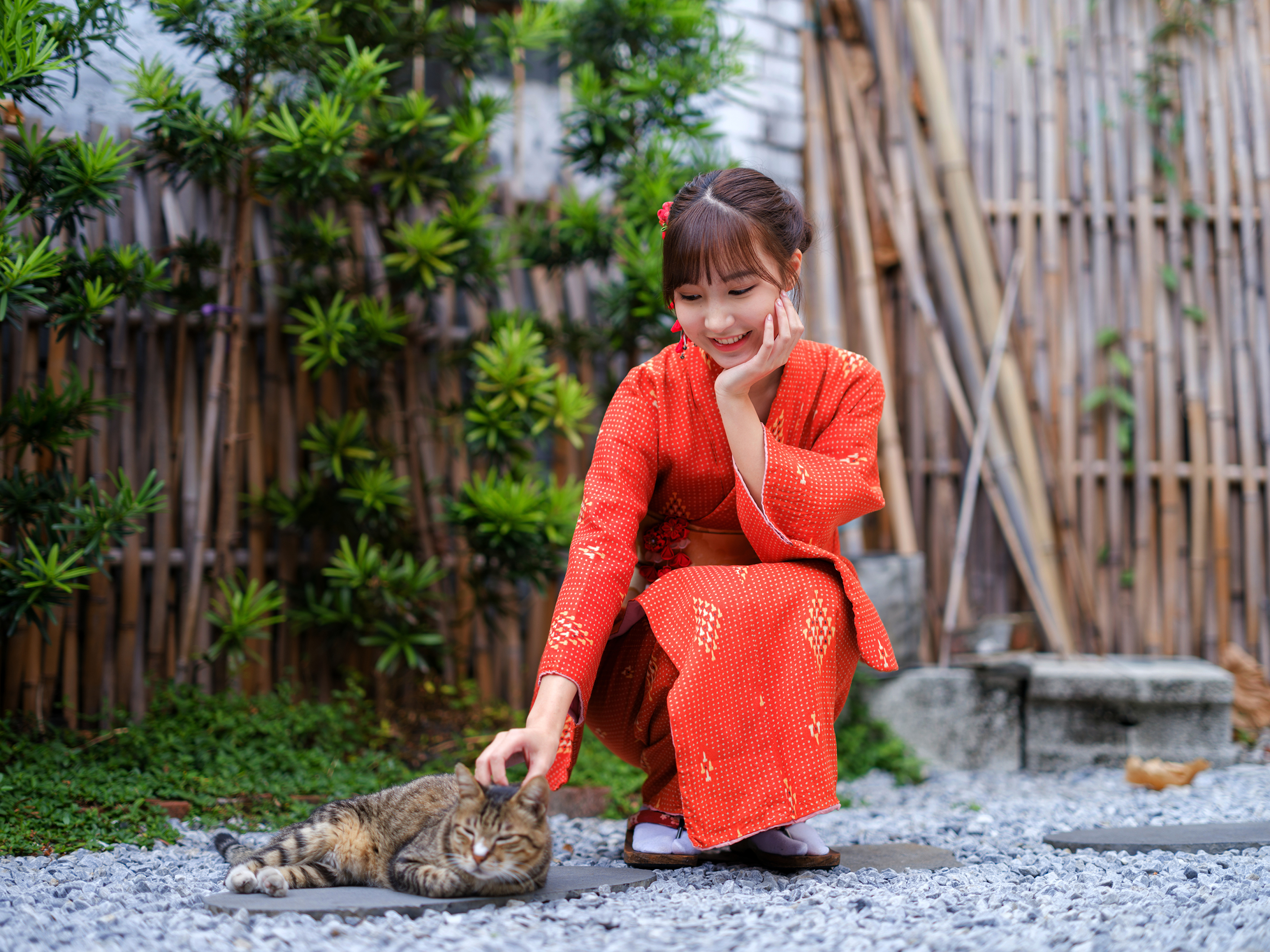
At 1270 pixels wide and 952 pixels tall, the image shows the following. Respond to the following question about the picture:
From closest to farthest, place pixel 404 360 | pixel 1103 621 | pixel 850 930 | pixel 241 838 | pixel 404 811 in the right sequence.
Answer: pixel 850 930, pixel 404 811, pixel 241 838, pixel 404 360, pixel 1103 621

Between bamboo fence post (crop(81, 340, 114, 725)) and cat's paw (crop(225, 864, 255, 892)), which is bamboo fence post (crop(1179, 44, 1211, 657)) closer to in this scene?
cat's paw (crop(225, 864, 255, 892))

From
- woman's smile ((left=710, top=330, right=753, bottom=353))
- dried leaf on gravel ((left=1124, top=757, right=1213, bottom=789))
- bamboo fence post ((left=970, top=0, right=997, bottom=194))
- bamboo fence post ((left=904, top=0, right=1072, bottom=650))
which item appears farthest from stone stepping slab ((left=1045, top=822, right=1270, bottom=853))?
bamboo fence post ((left=970, top=0, right=997, bottom=194))

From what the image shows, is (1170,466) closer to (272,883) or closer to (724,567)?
(724,567)

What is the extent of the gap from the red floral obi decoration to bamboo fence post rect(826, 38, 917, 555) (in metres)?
2.08

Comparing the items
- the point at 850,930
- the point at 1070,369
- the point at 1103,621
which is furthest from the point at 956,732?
the point at 850,930

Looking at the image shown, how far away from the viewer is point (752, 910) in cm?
165

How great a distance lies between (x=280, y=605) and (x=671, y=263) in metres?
2.14

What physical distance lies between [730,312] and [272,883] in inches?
52.1

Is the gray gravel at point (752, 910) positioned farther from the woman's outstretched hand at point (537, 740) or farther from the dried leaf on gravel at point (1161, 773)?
the dried leaf on gravel at point (1161, 773)

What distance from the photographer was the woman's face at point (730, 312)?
1.93 metres

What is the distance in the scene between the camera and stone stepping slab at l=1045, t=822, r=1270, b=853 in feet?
6.97

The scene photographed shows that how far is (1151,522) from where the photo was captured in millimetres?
4352

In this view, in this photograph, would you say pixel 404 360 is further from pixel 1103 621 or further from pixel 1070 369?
pixel 1103 621

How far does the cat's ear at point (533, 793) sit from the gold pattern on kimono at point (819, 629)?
568 millimetres
